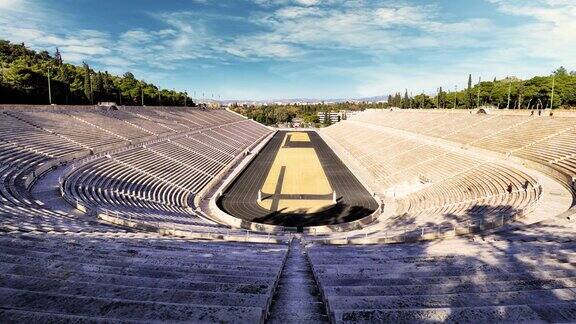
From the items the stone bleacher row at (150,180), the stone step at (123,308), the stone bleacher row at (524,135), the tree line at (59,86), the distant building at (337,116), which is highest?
the tree line at (59,86)

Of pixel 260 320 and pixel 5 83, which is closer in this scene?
pixel 260 320

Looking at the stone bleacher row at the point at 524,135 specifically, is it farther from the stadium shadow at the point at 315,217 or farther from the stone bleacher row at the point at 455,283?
the stone bleacher row at the point at 455,283

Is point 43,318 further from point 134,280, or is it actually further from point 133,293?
point 134,280

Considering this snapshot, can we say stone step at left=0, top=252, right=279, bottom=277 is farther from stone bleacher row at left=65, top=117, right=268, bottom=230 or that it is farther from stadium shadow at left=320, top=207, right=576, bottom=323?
stone bleacher row at left=65, top=117, right=268, bottom=230

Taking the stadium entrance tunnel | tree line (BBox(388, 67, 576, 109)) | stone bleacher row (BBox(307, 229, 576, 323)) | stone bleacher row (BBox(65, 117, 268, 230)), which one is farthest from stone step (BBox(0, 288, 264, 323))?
tree line (BBox(388, 67, 576, 109))

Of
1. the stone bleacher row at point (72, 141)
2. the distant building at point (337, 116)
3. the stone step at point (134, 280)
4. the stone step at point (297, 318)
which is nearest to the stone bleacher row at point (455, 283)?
the stone step at point (297, 318)

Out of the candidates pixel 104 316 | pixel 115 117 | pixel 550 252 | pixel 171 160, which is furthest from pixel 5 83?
pixel 550 252

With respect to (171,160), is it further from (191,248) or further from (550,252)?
(550,252)
